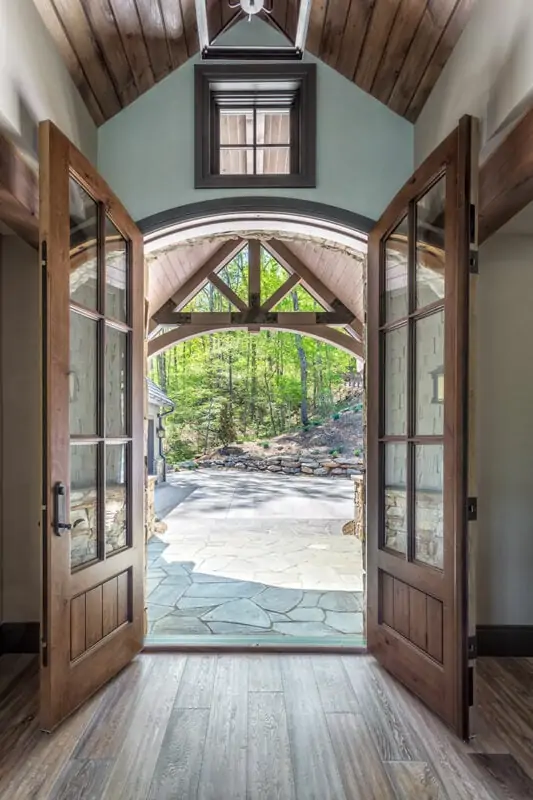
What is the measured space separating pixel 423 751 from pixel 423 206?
238 centimetres

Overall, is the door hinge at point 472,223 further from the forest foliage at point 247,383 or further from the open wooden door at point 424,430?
the forest foliage at point 247,383

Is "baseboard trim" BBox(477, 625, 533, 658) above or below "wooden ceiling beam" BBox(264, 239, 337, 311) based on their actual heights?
below

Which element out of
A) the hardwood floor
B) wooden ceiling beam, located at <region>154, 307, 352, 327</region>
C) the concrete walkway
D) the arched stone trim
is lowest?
the concrete walkway

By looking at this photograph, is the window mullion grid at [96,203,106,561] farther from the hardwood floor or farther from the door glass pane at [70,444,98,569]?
the hardwood floor

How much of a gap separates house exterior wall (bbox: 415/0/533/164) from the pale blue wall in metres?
0.33

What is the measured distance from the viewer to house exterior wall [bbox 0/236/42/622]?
2.85 meters

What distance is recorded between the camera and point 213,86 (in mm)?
2887

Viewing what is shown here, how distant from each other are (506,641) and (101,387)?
264 cm

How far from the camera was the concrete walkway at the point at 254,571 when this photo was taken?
341cm

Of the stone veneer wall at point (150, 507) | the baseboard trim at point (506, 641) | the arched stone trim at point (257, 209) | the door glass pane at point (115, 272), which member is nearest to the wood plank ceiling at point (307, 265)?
the stone veneer wall at point (150, 507)

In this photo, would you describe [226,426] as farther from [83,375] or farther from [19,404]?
[83,375]

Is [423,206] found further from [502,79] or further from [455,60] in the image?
[455,60]

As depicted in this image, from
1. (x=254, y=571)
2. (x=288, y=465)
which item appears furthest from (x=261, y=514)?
(x=288, y=465)

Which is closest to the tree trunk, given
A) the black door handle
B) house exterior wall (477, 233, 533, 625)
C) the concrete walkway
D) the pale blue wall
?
the concrete walkway
